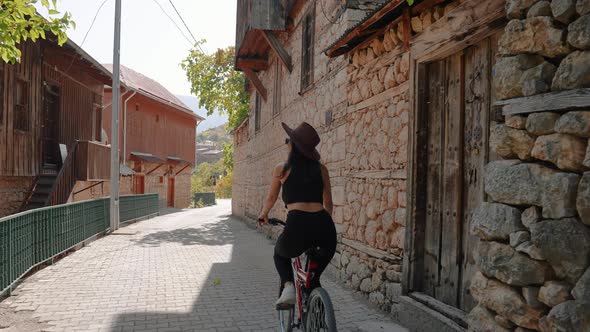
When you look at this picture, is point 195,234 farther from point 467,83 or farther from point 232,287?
point 467,83

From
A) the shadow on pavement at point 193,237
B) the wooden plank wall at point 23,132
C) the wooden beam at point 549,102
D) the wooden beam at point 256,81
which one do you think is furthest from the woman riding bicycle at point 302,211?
the wooden beam at point 256,81

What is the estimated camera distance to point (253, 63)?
15.1 m

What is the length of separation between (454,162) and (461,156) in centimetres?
14

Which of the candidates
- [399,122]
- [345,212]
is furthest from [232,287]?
[399,122]

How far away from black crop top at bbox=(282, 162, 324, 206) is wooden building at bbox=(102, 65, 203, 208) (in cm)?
1965

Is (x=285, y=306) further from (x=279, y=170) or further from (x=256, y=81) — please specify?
(x=256, y=81)

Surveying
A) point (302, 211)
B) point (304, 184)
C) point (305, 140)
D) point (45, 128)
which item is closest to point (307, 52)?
point (305, 140)

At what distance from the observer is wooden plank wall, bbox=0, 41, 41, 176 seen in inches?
459

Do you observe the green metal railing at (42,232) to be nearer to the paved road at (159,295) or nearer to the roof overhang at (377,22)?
the paved road at (159,295)

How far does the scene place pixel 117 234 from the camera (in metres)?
13.9

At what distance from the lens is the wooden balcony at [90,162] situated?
558 inches

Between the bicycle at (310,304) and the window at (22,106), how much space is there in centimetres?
1125

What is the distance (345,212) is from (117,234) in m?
9.27

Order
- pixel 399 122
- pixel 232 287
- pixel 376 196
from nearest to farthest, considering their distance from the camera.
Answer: pixel 399 122
pixel 376 196
pixel 232 287
